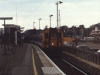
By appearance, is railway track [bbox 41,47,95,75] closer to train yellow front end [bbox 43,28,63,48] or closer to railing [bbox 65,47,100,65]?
railing [bbox 65,47,100,65]

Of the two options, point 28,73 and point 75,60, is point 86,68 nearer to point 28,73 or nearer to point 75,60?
point 75,60

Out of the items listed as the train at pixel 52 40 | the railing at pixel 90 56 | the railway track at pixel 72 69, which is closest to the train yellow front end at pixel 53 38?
the train at pixel 52 40

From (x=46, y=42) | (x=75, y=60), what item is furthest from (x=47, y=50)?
(x=75, y=60)

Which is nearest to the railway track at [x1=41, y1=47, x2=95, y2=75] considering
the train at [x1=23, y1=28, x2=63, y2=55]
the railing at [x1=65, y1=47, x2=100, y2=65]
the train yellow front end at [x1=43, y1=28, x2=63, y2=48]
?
the railing at [x1=65, y1=47, x2=100, y2=65]

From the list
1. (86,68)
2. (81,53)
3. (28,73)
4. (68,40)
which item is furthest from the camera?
(68,40)

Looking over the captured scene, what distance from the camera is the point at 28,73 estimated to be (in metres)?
15.1

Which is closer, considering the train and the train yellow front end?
the train

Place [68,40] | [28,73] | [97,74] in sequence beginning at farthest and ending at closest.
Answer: [68,40] < [97,74] < [28,73]

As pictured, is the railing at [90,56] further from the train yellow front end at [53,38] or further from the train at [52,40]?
the train yellow front end at [53,38]

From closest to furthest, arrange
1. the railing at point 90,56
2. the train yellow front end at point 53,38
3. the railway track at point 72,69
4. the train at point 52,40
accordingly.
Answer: the railway track at point 72,69 < the railing at point 90,56 < the train at point 52,40 < the train yellow front end at point 53,38

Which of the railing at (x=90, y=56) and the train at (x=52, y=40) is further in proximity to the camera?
the train at (x=52, y=40)

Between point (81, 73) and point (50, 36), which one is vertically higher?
point (50, 36)

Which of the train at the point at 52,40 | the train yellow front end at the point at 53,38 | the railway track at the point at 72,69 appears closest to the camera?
the railway track at the point at 72,69

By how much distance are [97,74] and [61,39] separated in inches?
686
